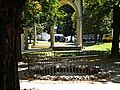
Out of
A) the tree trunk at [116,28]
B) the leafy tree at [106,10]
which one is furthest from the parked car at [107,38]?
the tree trunk at [116,28]

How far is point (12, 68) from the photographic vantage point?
23.5ft

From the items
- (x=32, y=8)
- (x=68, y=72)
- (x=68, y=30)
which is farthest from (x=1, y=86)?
(x=68, y=30)

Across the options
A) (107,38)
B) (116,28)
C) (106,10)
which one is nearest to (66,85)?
(116,28)

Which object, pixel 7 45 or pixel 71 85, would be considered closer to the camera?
pixel 7 45

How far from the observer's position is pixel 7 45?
7.04 metres

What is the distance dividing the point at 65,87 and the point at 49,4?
13.0m

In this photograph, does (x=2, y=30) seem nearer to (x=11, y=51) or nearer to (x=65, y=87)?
(x=11, y=51)

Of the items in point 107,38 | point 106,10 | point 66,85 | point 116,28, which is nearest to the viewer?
point 66,85

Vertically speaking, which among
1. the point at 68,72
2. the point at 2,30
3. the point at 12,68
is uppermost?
the point at 2,30

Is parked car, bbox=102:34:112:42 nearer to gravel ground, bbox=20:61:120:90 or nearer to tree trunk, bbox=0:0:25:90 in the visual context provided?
gravel ground, bbox=20:61:120:90

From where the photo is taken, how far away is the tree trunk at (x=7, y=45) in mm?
6953

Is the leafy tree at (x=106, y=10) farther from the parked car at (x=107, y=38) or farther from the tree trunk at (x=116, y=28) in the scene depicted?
the parked car at (x=107, y=38)

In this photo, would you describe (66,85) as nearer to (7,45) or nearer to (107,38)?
(7,45)

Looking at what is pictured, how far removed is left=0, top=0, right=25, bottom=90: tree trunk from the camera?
22.8 ft
